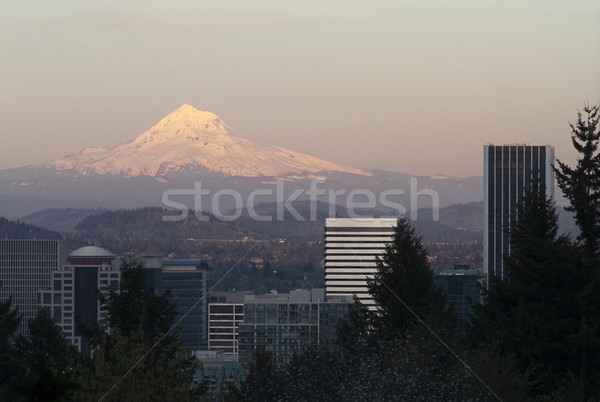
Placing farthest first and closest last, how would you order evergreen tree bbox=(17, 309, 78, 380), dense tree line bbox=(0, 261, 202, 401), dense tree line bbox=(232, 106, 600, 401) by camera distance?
1. evergreen tree bbox=(17, 309, 78, 380)
2. dense tree line bbox=(0, 261, 202, 401)
3. dense tree line bbox=(232, 106, 600, 401)

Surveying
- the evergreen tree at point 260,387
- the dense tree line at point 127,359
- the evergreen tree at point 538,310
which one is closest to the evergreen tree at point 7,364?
the dense tree line at point 127,359

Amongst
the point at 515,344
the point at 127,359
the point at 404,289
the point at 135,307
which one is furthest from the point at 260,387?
the point at 404,289

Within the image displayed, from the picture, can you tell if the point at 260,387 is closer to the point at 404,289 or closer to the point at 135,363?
the point at 135,363

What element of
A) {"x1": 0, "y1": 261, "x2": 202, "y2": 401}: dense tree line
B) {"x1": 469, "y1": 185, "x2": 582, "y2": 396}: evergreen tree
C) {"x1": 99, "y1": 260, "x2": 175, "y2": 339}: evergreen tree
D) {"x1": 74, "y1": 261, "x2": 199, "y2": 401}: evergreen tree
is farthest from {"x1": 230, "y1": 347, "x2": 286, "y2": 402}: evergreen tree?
{"x1": 469, "y1": 185, "x2": 582, "y2": 396}: evergreen tree

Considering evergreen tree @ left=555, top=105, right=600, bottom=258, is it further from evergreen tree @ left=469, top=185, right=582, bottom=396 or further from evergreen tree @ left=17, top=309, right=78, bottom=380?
evergreen tree @ left=17, top=309, right=78, bottom=380

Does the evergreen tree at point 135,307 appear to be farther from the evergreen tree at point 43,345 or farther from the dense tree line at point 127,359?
the evergreen tree at point 43,345

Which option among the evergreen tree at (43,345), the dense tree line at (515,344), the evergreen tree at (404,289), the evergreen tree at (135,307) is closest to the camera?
the dense tree line at (515,344)

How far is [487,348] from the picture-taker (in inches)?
1378

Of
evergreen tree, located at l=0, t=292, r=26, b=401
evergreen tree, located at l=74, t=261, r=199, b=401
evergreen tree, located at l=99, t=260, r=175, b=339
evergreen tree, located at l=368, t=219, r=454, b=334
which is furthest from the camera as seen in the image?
evergreen tree, located at l=368, t=219, r=454, b=334

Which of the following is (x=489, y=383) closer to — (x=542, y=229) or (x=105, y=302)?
(x=542, y=229)

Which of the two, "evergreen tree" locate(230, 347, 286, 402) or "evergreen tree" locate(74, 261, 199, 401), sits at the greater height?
"evergreen tree" locate(74, 261, 199, 401)

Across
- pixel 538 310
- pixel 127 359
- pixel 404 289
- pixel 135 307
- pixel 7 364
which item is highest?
pixel 404 289

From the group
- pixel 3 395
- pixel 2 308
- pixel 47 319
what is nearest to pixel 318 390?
pixel 3 395

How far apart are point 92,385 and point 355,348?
10558mm
